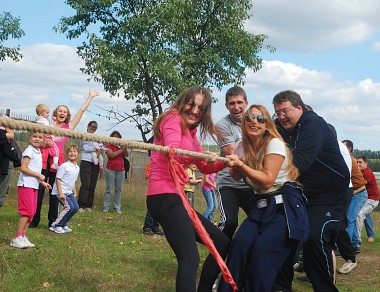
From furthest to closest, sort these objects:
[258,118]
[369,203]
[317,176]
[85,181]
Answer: [85,181] < [369,203] < [317,176] < [258,118]

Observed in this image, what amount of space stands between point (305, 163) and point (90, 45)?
13.4m

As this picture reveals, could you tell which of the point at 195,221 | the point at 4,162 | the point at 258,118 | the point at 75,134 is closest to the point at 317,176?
the point at 258,118

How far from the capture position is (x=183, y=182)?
414 cm

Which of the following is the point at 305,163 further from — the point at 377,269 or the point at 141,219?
the point at 141,219

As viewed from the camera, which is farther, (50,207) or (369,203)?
(369,203)

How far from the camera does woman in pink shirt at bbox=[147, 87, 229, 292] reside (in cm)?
401

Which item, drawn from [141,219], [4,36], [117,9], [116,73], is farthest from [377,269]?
[4,36]

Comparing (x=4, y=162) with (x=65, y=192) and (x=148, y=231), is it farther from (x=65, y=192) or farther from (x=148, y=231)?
(x=148, y=231)

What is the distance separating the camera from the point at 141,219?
12.0 meters

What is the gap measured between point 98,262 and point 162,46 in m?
10.8

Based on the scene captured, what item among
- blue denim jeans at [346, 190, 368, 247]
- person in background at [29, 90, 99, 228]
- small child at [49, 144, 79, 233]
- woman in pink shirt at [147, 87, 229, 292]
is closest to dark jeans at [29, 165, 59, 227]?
person in background at [29, 90, 99, 228]

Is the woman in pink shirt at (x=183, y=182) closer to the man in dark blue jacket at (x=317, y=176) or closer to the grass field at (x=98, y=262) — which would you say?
the man in dark blue jacket at (x=317, y=176)

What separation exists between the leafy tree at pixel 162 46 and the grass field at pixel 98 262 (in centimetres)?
669

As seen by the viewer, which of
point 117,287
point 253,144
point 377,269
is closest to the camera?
point 253,144
